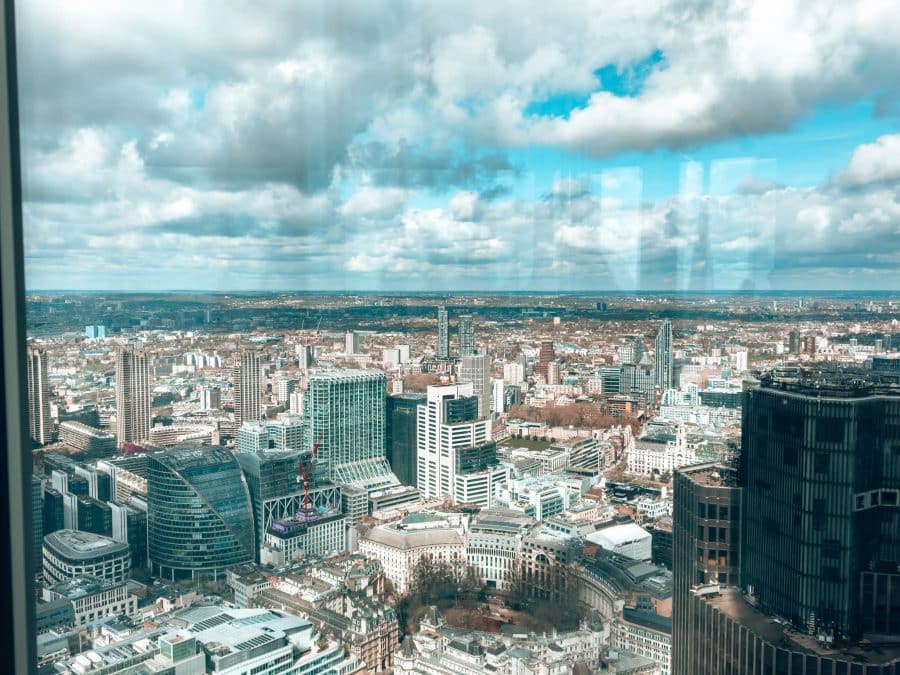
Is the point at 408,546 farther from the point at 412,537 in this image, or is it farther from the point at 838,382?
the point at 838,382

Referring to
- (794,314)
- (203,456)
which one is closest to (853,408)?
(794,314)

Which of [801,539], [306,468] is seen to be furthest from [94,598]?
[801,539]

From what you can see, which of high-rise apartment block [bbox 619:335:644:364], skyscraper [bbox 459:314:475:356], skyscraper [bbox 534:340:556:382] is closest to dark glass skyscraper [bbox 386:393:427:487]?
skyscraper [bbox 459:314:475:356]

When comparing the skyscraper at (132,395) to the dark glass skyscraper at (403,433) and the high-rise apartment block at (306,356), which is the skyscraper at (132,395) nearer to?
the high-rise apartment block at (306,356)

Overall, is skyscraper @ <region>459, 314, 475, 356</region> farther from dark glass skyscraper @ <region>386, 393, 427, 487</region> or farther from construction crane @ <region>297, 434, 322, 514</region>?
construction crane @ <region>297, 434, 322, 514</region>

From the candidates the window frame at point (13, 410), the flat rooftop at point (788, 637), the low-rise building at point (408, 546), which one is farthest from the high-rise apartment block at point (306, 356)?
the window frame at point (13, 410)

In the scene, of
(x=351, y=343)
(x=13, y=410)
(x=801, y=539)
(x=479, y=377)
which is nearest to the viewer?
(x=13, y=410)
